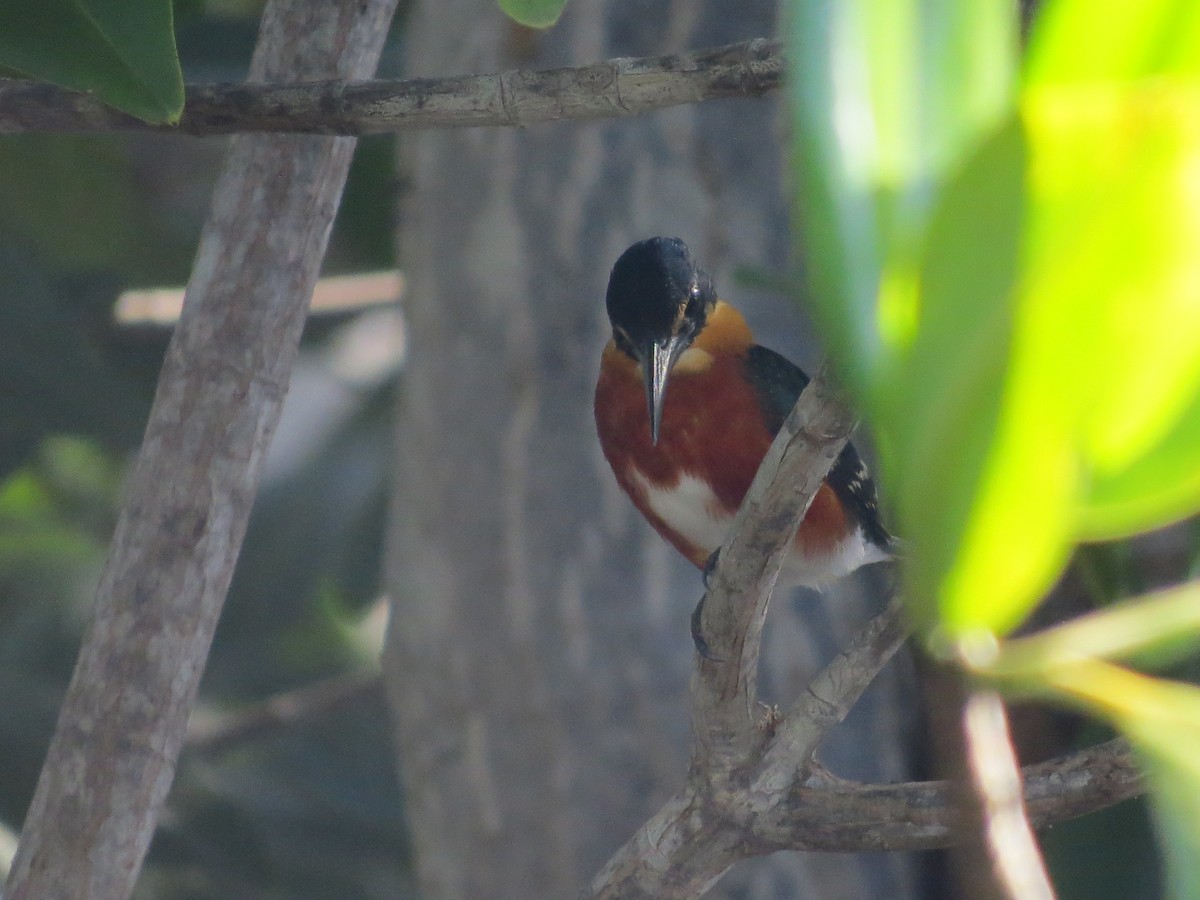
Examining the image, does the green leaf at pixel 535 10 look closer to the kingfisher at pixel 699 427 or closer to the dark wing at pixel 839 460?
the kingfisher at pixel 699 427

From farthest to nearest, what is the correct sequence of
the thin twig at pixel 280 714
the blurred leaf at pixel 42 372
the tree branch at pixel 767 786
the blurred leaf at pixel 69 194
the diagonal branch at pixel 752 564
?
the thin twig at pixel 280 714 → the blurred leaf at pixel 42 372 → the blurred leaf at pixel 69 194 → the tree branch at pixel 767 786 → the diagonal branch at pixel 752 564

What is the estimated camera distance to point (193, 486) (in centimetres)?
159

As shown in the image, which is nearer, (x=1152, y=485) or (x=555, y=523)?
(x=1152, y=485)

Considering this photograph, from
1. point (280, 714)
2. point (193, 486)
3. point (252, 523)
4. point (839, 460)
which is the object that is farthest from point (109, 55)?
point (252, 523)

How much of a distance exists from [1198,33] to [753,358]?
6.77 ft

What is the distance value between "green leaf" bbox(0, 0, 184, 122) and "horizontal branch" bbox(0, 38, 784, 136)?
0.12m

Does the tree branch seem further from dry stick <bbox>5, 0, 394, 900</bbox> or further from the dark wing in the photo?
the dark wing

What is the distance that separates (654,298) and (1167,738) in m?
1.77

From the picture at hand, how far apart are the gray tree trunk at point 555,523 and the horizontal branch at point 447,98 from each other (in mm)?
1521

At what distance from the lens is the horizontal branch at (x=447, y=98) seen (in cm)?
134

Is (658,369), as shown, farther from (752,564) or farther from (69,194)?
(69,194)

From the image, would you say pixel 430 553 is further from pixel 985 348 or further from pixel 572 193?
pixel 985 348

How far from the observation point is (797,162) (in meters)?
0.59

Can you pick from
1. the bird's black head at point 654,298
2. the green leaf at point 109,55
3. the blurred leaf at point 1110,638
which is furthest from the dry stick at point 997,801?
the bird's black head at point 654,298
